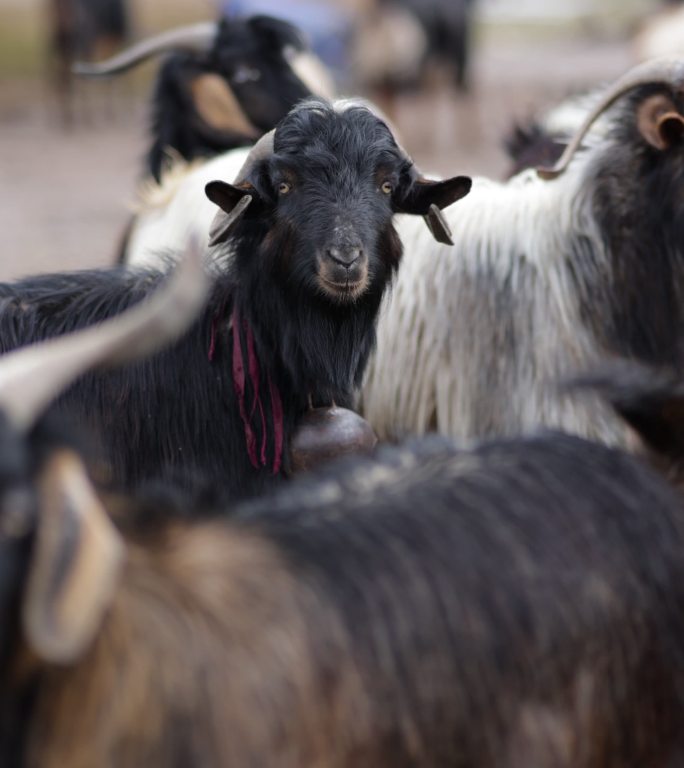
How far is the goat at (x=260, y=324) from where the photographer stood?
4.26 metres

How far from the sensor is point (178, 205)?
19.5 ft

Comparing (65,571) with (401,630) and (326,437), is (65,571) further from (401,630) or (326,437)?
(326,437)

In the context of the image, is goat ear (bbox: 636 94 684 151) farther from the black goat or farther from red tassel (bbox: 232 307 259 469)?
the black goat

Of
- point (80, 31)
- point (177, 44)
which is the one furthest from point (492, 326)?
point (80, 31)

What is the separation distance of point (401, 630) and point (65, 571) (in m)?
0.68

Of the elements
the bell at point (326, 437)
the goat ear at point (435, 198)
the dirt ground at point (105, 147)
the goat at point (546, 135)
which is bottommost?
the dirt ground at point (105, 147)

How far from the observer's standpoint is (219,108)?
22.6 feet

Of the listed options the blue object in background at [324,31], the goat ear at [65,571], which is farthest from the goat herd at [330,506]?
the blue object in background at [324,31]

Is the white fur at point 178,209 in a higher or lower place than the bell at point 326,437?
higher

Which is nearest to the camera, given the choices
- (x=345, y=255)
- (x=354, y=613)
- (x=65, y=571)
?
(x=65, y=571)

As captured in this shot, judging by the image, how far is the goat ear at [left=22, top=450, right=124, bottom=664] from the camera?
2.20m

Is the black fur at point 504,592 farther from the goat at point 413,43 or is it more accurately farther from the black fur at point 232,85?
the goat at point 413,43

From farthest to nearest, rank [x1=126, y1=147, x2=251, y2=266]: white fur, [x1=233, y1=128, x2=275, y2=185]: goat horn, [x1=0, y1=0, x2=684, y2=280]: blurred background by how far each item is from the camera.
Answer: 1. [x1=0, y1=0, x2=684, y2=280]: blurred background
2. [x1=126, y1=147, x2=251, y2=266]: white fur
3. [x1=233, y1=128, x2=275, y2=185]: goat horn

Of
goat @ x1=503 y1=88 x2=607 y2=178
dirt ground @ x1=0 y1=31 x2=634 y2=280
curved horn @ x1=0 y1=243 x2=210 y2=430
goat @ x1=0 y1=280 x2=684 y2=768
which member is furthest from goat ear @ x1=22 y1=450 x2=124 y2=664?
dirt ground @ x1=0 y1=31 x2=634 y2=280
